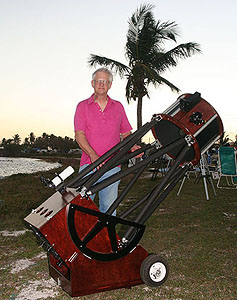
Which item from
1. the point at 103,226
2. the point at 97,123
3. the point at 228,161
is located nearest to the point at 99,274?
the point at 103,226

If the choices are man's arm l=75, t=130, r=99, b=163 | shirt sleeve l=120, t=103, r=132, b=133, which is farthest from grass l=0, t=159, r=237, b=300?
shirt sleeve l=120, t=103, r=132, b=133

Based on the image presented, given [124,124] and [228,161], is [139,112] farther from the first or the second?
[124,124]

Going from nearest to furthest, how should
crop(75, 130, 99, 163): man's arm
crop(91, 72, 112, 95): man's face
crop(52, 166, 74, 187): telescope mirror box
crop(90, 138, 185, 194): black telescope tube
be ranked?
crop(90, 138, 185, 194): black telescope tube < crop(52, 166, 74, 187): telescope mirror box < crop(75, 130, 99, 163): man's arm < crop(91, 72, 112, 95): man's face

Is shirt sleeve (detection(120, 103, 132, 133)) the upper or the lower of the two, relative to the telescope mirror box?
upper

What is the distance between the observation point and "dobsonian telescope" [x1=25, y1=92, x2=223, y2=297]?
2863 mm

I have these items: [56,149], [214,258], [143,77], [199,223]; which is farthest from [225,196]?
[56,149]

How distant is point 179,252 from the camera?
14.9ft

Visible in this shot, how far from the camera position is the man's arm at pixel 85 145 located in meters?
3.62

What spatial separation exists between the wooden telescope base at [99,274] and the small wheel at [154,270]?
7 cm

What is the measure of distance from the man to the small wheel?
996mm

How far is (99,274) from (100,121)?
5.48 ft

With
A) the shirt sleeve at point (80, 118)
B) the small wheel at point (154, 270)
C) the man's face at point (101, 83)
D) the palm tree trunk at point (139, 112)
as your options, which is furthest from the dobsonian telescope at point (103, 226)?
the palm tree trunk at point (139, 112)

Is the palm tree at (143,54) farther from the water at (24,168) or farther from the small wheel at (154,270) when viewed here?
the small wheel at (154,270)

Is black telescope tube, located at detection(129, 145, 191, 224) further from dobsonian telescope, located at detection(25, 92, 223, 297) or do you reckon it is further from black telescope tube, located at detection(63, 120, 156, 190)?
black telescope tube, located at detection(63, 120, 156, 190)
